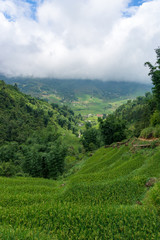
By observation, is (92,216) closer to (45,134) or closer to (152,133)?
(152,133)

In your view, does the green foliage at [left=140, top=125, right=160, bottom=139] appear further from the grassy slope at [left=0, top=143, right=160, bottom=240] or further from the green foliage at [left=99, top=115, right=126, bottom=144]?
the grassy slope at [left=0, top=143, right=160, bottom=240]

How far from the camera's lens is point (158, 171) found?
1441 cm

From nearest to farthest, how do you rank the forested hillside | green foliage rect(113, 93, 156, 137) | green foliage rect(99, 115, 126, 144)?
1. the forested hillside
2. green foliage rect(99, 115, 126, 144)
3. green foliage rect(113, 93, 156, 137)

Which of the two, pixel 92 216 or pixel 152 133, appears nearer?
pixel 92 216

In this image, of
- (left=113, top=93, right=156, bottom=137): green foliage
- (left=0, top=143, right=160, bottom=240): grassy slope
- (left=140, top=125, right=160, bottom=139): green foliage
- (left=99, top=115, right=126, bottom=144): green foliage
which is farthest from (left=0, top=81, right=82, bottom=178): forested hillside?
(left=113, top=93, right=156, bottom=137): green foliage

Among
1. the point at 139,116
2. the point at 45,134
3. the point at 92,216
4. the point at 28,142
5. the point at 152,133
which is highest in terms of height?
the point at 139,116

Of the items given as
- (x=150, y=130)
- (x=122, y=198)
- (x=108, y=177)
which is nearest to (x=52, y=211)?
(x=122, y=198)

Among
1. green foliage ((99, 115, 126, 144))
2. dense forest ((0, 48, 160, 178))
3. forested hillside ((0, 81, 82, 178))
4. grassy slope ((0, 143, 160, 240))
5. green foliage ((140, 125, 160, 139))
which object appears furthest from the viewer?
green foliage ((99, 115, 126, 144))

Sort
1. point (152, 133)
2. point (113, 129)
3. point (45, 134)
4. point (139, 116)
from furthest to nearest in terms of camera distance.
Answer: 1. point (139, 116)
2. point (45, 134)
3. point (113, 129)
4. point (152, 133)

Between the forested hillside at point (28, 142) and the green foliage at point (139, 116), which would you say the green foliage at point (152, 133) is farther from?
the forested hillside at point (28, 142)

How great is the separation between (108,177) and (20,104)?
461 feet

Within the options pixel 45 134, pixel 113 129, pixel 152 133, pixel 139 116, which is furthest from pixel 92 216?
pixel 139 116

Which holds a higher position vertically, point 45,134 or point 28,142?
point 45,134

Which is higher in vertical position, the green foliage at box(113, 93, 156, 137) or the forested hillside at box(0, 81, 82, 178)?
the green foliage at box(113, 93, 156, 137)
